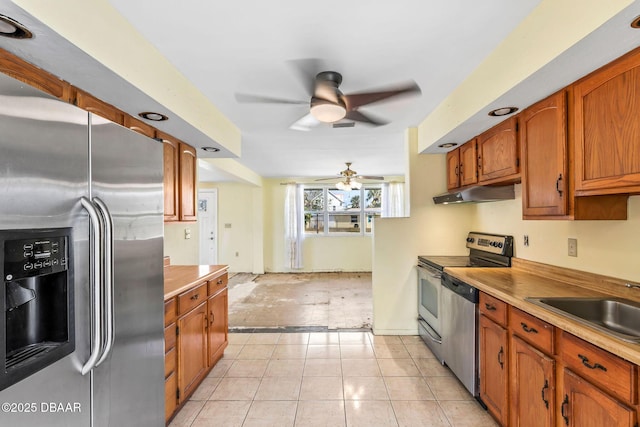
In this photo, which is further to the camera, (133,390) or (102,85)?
(102,85)

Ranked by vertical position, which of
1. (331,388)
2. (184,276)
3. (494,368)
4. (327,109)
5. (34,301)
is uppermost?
(327,109)

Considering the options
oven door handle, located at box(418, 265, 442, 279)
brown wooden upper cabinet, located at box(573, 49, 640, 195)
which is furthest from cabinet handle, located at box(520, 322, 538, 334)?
oven door handle, located at box(418, 265, 442, 279)

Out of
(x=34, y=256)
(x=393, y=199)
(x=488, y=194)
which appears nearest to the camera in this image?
(x=34, y=256)

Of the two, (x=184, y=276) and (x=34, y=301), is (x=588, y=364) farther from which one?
(x=184, y=276)

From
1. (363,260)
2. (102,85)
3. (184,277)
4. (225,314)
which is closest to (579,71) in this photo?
(102,85)

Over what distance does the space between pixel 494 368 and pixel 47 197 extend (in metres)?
2.42

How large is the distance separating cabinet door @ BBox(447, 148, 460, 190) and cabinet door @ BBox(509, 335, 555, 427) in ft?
6.00

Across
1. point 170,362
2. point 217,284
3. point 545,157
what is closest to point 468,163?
point 545,157

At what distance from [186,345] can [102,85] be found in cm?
174

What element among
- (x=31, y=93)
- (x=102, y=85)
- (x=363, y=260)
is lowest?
(x=363, y=260)

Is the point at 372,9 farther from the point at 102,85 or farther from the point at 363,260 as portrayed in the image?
the point at 363,260

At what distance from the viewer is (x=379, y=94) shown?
202 cm

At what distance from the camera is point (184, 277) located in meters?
2.49

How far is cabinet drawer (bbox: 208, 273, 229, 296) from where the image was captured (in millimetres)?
2626
